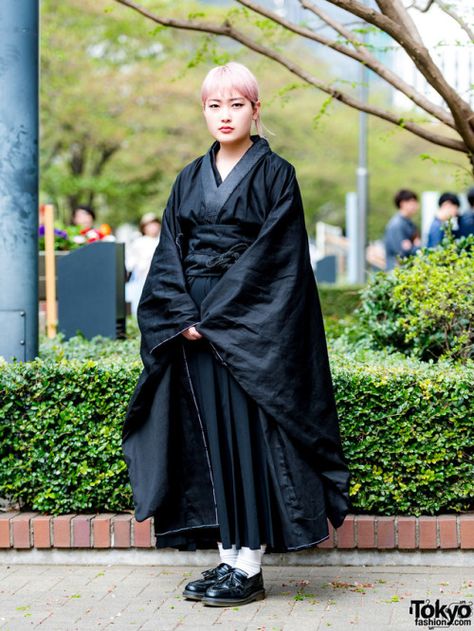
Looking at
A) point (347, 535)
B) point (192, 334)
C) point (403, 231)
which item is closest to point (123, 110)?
point (403, 231)

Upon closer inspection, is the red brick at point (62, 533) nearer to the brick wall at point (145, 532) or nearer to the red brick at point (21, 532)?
the brick wall at point (145, 532)

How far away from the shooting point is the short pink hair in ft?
13.8

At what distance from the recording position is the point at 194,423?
4.31m

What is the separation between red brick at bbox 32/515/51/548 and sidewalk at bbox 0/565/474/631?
0.11 m

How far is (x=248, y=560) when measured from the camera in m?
4.30

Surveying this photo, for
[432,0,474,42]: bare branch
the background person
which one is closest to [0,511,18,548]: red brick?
[432,0,474,42]: bare branch

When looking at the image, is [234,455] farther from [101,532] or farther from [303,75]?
[303,75]

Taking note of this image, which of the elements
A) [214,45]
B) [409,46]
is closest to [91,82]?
[214,45]

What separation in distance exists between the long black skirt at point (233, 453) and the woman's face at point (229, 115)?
22.2 inches

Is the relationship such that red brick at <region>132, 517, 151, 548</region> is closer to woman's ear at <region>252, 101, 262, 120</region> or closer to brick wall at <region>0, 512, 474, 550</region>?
brick wall at <region>0, 512, 474, 550</region>

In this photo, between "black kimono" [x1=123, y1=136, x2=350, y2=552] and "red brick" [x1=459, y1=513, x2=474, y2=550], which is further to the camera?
"red brick" [x1=459, y1=513, x2=474, y2=550]

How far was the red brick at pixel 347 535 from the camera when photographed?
15.8 ft

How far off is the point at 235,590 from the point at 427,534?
3.29 feet

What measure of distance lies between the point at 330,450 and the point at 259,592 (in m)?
0.64
